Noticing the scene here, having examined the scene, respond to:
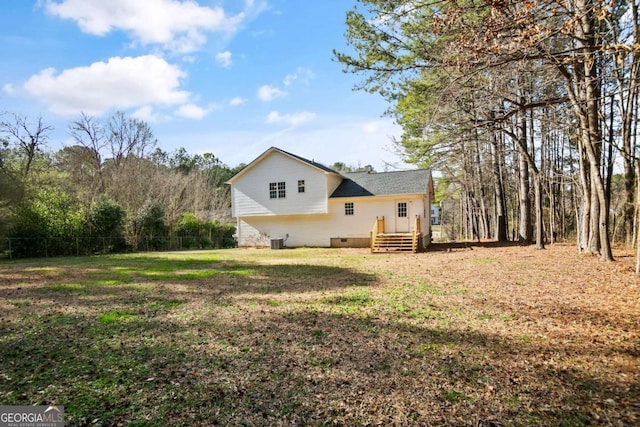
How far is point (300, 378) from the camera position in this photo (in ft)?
10.8

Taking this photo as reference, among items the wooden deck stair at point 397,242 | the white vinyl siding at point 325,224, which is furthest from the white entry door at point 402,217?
the wooden deck stair at point 397,242

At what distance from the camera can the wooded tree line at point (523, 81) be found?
5574 millimetres

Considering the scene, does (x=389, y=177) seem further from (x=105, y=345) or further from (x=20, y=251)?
(x=20, y=251)

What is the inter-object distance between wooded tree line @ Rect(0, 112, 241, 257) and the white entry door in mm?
14296

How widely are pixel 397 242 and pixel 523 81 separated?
9.45 metres

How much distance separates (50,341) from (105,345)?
825mm

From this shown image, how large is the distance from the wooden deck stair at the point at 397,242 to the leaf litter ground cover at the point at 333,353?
28.6ft

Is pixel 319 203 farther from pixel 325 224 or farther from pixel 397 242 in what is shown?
pixel 397 242

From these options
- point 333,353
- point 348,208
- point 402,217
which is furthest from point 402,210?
point 333,353

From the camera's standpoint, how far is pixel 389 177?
20922 millimetres

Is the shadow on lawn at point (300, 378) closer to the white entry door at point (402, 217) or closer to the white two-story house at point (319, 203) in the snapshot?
the white two-story house at point (319, 203)

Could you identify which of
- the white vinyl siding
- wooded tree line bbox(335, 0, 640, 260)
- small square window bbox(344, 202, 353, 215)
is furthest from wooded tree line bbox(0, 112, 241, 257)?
wooded tree line bbox(335, 0, 640, 260)

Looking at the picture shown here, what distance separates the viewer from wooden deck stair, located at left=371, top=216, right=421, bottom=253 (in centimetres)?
1641

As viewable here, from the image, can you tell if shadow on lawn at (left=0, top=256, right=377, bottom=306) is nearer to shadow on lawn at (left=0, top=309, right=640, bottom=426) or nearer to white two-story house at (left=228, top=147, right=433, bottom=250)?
shadow on lawn at (left=0, top=309, right=640, bottom=426)
